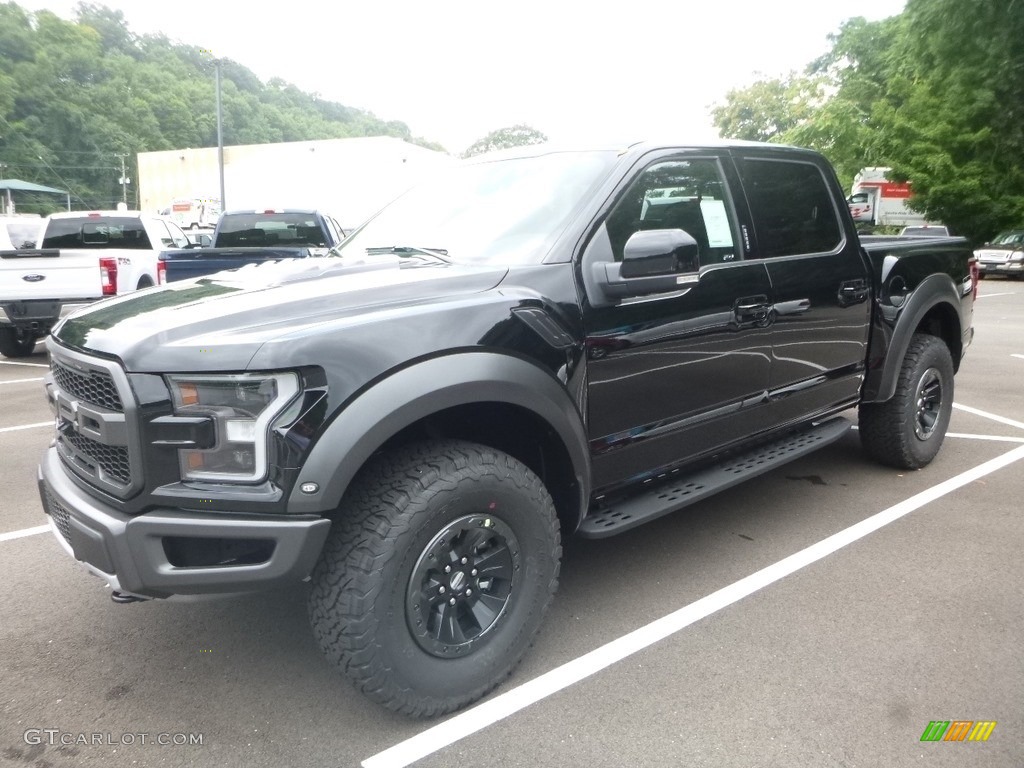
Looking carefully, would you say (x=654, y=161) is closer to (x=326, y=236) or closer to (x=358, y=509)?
(x=358, y=509)

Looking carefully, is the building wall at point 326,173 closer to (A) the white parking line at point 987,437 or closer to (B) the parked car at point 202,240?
(B) the parked car at point 202,240

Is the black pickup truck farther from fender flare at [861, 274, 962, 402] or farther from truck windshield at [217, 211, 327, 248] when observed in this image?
truck windshield at [217, 211, 327, 248]

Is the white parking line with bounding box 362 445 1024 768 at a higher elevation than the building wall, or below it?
below

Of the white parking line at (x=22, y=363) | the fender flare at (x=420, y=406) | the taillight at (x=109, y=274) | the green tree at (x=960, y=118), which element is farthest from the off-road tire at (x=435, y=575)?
the green tree at (x=960, y=118)

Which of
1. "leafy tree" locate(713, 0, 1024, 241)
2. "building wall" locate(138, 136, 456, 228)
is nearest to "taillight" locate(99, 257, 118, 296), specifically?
"leafy tree" locate(713, 0, 1024, 241)

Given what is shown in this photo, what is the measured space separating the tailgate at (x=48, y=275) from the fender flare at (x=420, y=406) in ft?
26.9

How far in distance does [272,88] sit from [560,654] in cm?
9587

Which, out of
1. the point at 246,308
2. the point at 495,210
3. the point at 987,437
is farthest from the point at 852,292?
the point at 246,308

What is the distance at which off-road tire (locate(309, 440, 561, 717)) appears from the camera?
2.37m

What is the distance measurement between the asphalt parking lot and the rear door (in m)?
0.74

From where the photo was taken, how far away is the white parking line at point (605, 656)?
99.5 inches

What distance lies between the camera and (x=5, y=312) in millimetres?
9148

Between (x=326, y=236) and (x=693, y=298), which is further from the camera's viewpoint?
(x=326, y=236)

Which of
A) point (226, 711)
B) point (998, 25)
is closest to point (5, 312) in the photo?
point (226, 711)
